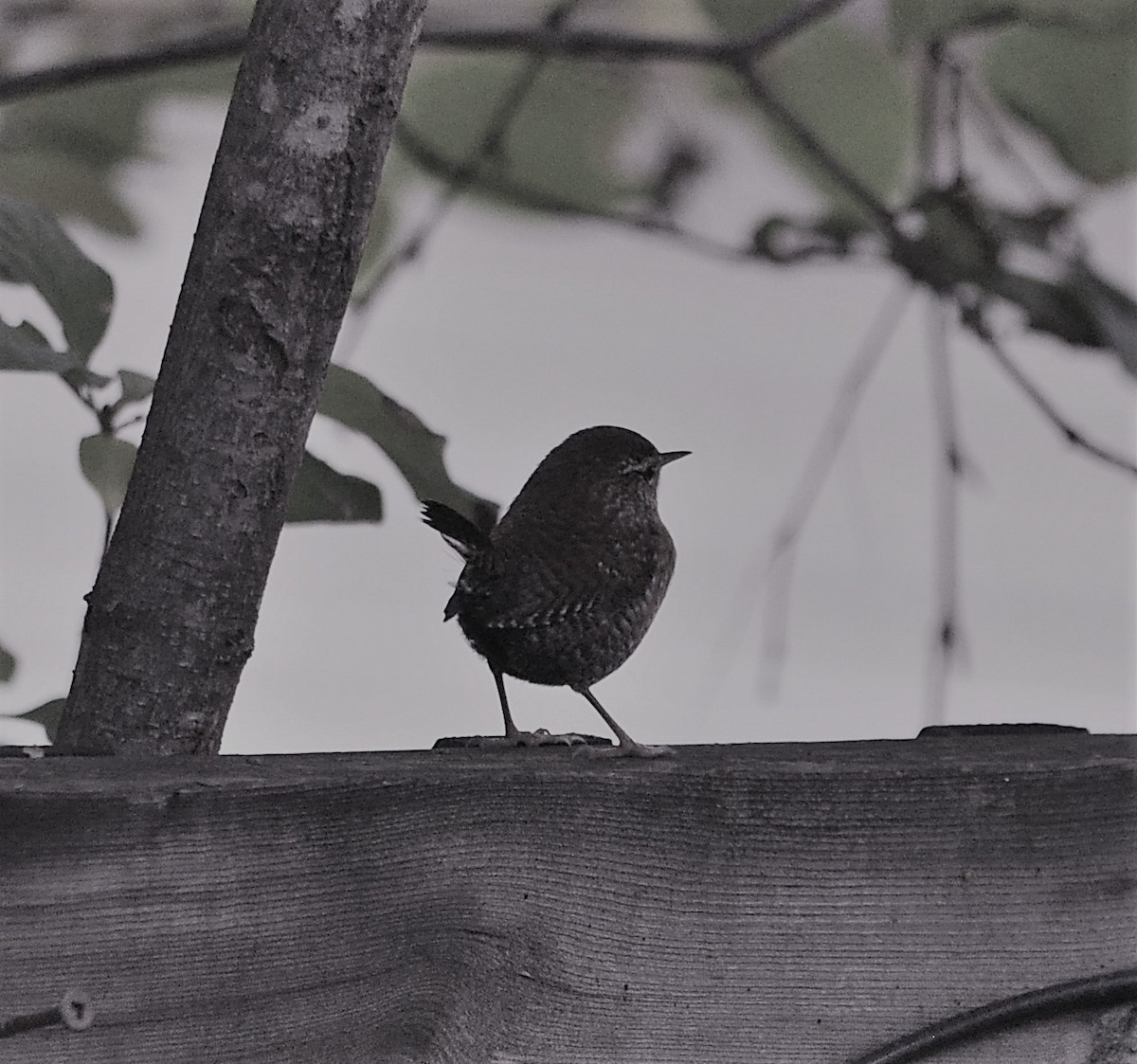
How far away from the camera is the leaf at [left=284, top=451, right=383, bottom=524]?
3.79 feet

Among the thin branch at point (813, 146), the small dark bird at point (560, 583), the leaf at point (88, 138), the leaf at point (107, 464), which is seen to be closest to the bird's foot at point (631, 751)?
the small dark bird at point (560, 583)

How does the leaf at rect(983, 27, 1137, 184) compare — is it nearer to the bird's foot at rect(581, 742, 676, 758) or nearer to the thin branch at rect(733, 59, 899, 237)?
the thin branch at rect(733, 59, 899, 237)

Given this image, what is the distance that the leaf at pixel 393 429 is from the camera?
1.10 metres

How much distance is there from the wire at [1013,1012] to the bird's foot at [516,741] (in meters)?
0.27

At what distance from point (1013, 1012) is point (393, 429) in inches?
21.5

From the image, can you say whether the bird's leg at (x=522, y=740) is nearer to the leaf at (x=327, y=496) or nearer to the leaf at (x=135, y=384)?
the leaf at (x=327, y=496)

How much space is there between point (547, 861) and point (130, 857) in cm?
23

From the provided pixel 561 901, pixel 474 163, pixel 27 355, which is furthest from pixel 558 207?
pixel 561 901

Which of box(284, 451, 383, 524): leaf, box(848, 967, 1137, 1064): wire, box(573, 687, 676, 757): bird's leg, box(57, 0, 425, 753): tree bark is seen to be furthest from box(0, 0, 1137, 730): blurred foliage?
box(848, 967, 1137, 1064): wire

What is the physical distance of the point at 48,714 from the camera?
1097 millimetres

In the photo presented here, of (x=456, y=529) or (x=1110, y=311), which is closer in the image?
(x=456, y=529)

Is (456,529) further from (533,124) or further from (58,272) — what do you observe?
(533,124)

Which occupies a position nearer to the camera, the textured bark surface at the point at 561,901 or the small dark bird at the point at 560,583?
the textured bark surface at the point at 561,901

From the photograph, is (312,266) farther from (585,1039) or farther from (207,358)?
(585,1039)
